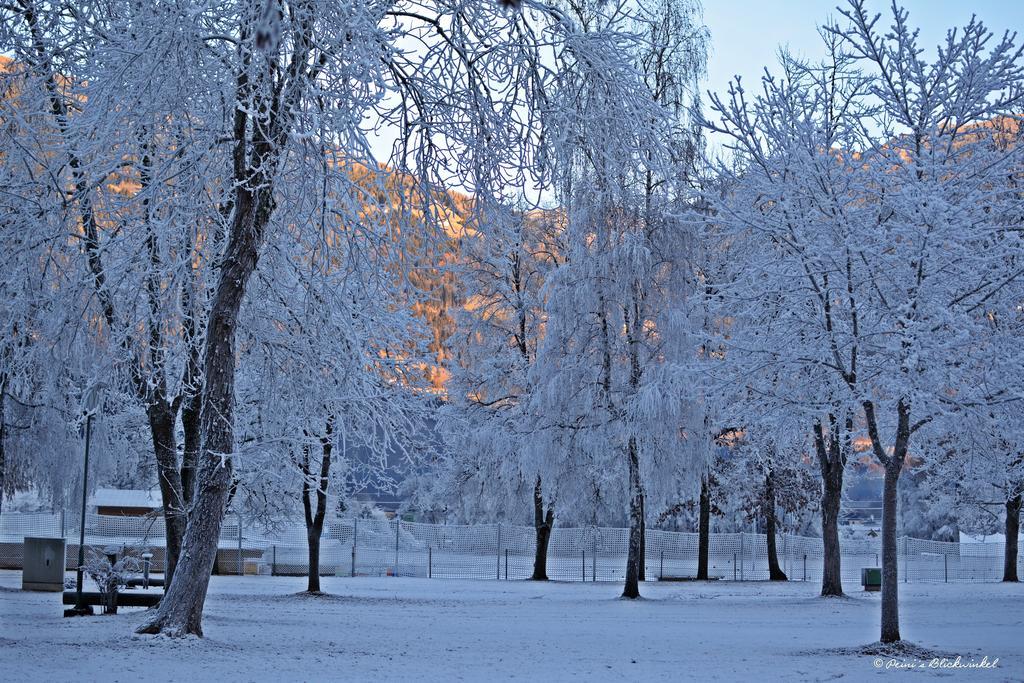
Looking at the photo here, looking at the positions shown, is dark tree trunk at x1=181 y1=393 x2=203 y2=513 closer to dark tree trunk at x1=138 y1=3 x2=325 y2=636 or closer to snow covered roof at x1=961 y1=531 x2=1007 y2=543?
Result: dark tree trunk at x1=138 y1=3 x2=325 y2=636

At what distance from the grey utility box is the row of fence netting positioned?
11.3 m

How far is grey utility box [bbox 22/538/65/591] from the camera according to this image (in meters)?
25.6

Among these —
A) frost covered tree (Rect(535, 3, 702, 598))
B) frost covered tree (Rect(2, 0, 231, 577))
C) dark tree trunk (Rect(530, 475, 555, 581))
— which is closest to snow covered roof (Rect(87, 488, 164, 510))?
dark tree trunk (Rect(530, 475, 555, 581))

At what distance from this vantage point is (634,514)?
25531 millimetres

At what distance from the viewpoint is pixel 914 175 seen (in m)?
13.3

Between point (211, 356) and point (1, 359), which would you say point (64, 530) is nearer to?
point (1, 359)

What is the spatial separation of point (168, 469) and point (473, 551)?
25438 mm

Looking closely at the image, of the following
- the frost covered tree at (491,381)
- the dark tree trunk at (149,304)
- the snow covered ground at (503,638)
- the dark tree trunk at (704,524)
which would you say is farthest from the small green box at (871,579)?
the dark tree trunk at (149,304)

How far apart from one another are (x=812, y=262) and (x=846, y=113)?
298 centimetres

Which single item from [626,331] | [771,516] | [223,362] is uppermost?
[626,331]

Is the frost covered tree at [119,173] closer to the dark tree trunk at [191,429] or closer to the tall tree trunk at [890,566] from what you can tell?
the dark tree trunk at [191,429]

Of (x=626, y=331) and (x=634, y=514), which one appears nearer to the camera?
(x=634, y=514)

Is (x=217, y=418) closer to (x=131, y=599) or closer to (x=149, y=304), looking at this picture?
(x=149, y=304)

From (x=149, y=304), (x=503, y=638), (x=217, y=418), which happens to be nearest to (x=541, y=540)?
(x=503, y=638)
